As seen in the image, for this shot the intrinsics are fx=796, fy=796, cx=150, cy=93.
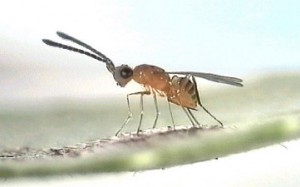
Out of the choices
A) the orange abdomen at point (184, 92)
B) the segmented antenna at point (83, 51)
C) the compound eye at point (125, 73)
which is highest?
the segmented antenna at point (83, 51)

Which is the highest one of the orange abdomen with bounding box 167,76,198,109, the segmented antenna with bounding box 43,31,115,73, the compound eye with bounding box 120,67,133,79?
the segmented antenna with bounding box 43,31,115,73

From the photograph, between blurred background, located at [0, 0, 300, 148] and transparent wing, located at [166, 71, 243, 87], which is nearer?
transparent wing, located at [166, 71, 243, 87]

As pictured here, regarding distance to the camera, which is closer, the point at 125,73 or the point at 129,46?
the point at 125,73

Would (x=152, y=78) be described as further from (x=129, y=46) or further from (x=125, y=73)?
(x=129, y=46)

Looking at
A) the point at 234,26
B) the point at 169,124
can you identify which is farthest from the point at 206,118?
the point at 234,26

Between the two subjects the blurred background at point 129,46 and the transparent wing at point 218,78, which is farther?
the blurred background at point 129,46

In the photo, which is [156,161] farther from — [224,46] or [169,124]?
[224,46]

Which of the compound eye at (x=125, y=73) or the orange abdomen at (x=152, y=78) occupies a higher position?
the compound eye at (x=125, y=73)

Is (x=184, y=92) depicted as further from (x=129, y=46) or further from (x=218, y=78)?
(x=129, y=46)

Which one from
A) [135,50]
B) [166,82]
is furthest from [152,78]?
[135,50]
